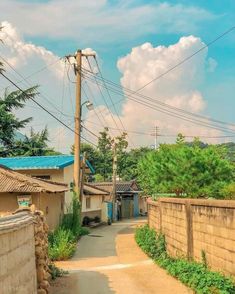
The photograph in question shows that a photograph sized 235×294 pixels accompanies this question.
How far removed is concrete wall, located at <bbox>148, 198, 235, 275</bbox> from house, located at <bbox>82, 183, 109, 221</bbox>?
2253 centimetres

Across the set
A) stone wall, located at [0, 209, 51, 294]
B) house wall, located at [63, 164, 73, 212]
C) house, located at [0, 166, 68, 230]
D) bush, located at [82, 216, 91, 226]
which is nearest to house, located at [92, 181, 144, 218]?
bush, located at [82, 216, 91, 226]

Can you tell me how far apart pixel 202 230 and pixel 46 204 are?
478 inches

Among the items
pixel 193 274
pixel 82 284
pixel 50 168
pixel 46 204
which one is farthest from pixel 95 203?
pixel 193 274

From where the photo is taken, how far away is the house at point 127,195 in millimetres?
60438

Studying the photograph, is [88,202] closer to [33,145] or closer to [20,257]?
[33,145]

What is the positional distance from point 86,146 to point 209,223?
64221 mm

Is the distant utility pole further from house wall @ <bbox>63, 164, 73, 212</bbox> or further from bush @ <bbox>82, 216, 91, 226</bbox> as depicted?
bush @ <bbox>82, 216, 91, 226</bbox>

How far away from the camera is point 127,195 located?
62.6 meters

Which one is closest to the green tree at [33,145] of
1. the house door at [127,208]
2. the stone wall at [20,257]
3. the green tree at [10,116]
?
the green tree at [10,116]

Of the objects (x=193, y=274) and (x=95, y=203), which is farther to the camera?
(x=95, y=203)

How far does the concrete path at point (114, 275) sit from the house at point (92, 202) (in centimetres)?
1816

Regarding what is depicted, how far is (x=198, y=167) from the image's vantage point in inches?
903

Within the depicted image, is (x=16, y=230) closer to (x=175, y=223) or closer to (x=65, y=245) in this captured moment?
(x=175, y=223)

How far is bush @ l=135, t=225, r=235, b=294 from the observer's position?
11656 mm
